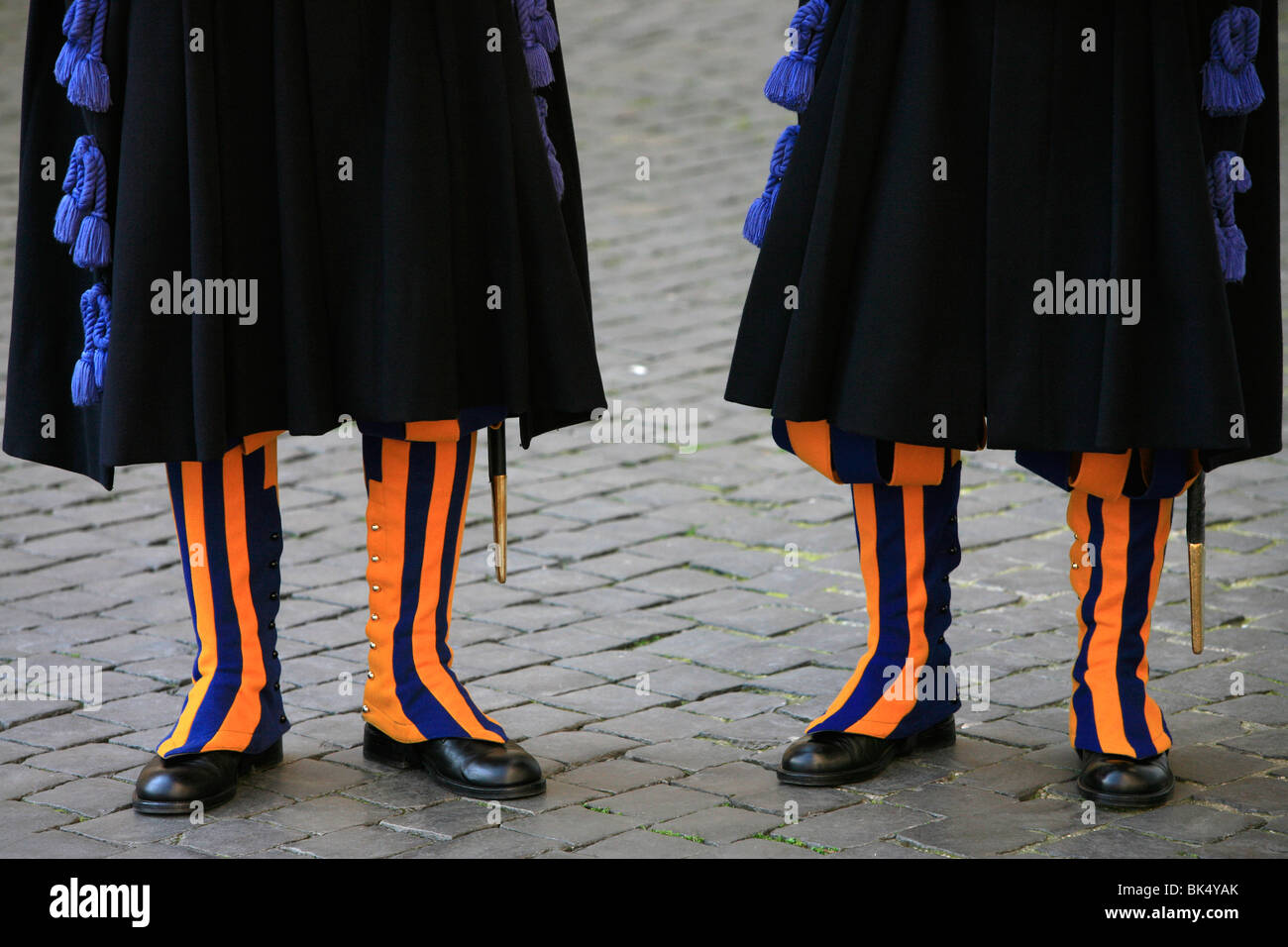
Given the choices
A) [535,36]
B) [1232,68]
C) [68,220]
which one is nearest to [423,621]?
[68,220]

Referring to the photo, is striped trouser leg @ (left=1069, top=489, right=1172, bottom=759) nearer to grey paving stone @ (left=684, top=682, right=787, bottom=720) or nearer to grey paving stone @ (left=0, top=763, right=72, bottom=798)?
grey paving stone @ (left=684, top=682, right=787, bottom=720)

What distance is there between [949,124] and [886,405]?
1.55 feet

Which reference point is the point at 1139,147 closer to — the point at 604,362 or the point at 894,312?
the point at 894,312

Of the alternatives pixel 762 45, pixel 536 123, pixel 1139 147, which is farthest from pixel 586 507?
pixel 762 45

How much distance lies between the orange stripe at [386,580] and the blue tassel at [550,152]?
537 millimetres

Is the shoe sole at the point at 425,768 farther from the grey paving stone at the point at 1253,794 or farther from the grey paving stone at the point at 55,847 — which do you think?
the grey paving stone at the point at 1253,794

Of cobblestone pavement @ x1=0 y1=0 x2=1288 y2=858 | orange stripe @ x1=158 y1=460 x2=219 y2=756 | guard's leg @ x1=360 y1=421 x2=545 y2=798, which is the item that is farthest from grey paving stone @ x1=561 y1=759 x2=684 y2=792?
orange stripe @ x1=158 y1=460 x2=219 y2=756

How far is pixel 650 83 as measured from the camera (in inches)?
413

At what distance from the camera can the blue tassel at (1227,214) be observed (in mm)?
2848

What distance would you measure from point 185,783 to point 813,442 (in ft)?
4.06

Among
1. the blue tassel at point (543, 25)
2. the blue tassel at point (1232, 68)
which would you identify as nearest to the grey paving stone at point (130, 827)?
the blue tassel at point (543, 25)

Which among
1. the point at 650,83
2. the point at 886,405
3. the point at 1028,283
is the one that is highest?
the point at 650,83

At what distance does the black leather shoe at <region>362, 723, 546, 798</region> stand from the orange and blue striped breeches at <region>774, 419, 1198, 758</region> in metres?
0.54
